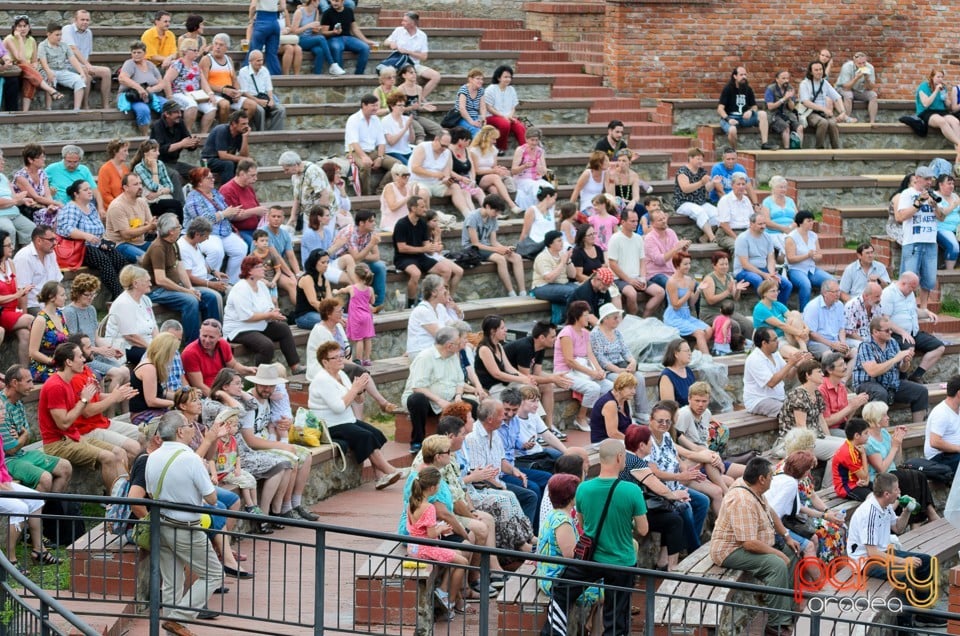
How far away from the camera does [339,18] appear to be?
21859 millimetres

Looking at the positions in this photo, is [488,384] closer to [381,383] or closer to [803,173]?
[381,383]

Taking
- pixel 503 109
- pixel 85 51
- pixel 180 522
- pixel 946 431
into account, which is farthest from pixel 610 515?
pixel 85 51

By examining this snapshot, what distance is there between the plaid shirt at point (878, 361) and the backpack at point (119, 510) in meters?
8.28

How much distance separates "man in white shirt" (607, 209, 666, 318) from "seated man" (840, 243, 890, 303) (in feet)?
7.60

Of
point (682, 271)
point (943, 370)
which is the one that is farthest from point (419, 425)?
point (943, 370)

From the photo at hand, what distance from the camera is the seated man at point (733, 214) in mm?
19656

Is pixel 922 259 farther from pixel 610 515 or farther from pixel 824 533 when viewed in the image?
pixel 610 515

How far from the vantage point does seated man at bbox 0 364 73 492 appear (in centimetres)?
1152

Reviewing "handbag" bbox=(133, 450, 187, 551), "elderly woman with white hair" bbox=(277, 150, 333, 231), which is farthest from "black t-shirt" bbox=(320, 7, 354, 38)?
"handbag" bbox=(133, 450, 187, 551)

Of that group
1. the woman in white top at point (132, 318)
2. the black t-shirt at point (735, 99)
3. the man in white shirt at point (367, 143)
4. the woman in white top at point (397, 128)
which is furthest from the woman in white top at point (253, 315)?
the black t-shirt at point (735, 99)

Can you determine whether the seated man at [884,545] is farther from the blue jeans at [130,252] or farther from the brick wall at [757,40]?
the brick wall at [757,40]

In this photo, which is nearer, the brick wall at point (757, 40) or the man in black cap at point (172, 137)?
the man in black cap at point (172, 137)

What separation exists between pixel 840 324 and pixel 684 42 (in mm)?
7952

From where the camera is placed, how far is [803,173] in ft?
73.6
